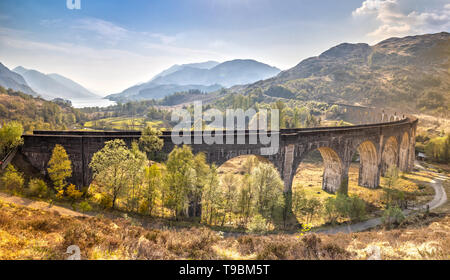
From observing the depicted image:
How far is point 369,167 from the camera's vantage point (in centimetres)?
4378

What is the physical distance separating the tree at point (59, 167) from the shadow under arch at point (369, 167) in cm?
4592

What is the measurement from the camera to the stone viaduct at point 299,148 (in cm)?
2389

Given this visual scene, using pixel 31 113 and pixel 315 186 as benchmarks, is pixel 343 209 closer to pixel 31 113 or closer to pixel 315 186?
pixel 315 186

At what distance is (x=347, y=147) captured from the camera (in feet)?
120

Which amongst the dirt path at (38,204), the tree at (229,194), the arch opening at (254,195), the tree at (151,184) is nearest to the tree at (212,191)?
the tree at (229,194)

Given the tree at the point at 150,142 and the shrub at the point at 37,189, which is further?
the tree at the point at 150,142

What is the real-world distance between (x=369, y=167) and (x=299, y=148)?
71.5ft

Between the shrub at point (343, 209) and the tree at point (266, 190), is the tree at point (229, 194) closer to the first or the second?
the tree at point (266, 190)

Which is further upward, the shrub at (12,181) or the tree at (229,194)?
the shrub at (12,181)

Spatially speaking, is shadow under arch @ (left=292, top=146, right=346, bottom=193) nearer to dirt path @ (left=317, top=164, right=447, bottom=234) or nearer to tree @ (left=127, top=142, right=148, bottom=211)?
dirt path @ (left=317, top=164, right=447, bottom=234)

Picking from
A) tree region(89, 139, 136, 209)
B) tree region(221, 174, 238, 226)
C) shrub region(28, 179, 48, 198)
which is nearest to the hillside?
shrub region(28, 179, 48, 198)
